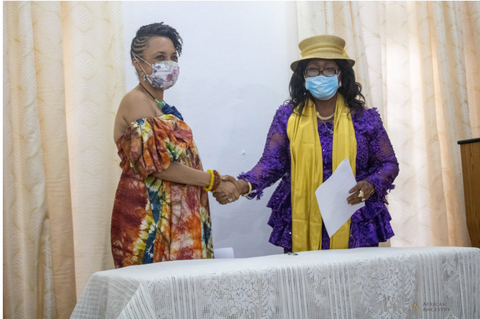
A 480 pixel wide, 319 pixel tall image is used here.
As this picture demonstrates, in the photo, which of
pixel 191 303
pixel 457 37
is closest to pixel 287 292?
pixel 191 303

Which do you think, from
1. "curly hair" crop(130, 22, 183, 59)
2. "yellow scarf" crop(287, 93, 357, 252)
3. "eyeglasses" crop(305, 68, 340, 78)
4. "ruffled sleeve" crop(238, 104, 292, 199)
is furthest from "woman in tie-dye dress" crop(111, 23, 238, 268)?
"eyeglasses" crop(305, 68, 340, 78)

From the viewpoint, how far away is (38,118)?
1.87 meters

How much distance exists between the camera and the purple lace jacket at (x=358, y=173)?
1.85 m

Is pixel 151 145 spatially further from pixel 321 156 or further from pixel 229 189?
pixel 321 156

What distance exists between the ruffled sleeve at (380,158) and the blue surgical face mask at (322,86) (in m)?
0.21

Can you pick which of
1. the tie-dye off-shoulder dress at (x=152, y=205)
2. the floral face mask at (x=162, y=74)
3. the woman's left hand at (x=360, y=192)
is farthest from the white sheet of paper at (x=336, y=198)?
the floral face mask at (x=162, y=74)

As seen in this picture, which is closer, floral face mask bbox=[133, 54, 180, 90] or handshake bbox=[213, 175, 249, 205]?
floral face mask bbox=[133, 54, 180, 90]

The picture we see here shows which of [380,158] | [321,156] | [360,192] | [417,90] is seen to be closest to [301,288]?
[360,192]

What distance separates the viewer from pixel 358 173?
192 centimetres

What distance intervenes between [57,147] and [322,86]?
1.21m

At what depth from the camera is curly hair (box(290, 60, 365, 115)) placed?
6.61ft

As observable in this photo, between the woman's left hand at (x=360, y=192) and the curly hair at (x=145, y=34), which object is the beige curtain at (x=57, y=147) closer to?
the curly hair at (x=145, y=34)

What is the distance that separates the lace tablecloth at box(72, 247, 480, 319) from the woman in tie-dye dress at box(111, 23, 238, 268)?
42 cm

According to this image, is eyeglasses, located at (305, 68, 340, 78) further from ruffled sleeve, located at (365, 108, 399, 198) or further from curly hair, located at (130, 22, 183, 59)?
curly hair, located at (130, 22, 183, 59)
